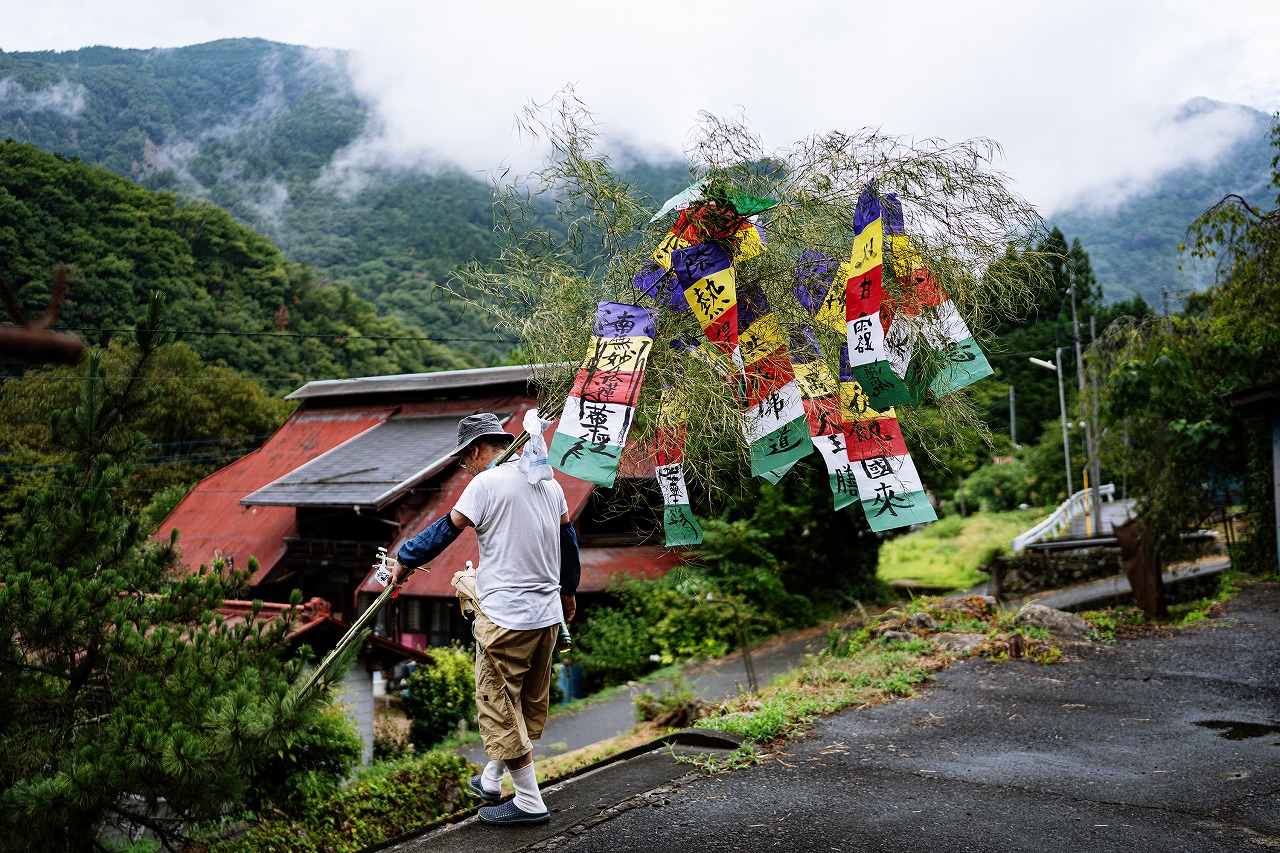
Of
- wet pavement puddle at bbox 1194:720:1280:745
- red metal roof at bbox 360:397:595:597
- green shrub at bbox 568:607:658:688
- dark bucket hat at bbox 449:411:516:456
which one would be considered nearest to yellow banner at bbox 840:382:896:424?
dark bucket hat at bbox 449:411:516:456

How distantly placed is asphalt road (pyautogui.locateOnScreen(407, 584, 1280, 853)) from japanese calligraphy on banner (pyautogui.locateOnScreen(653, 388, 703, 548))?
4.49 feet

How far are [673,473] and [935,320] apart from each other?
143 centimetres

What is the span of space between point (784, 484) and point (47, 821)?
1685cm

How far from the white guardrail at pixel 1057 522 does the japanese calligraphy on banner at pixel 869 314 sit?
74.2 ft

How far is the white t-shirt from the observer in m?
4.21

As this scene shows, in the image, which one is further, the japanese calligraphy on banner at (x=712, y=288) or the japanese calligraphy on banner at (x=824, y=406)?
the japanese calligraphy on banner at (x=824, y=406)

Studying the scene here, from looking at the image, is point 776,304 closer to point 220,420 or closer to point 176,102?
point 220,420

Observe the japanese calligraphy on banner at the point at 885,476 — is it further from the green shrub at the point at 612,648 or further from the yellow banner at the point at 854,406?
the green shrub at the point at 612,648

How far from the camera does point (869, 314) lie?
3.90 m

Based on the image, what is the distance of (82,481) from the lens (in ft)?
21.3

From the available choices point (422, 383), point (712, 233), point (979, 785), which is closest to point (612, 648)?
point (422, 383)

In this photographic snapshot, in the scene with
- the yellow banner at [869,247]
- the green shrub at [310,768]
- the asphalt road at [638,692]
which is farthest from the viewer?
the asphalt road at [638,692]

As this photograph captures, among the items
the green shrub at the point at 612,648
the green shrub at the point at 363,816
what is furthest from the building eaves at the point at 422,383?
the green shrub at the point at 363,816

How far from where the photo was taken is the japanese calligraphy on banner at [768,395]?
171 inches
